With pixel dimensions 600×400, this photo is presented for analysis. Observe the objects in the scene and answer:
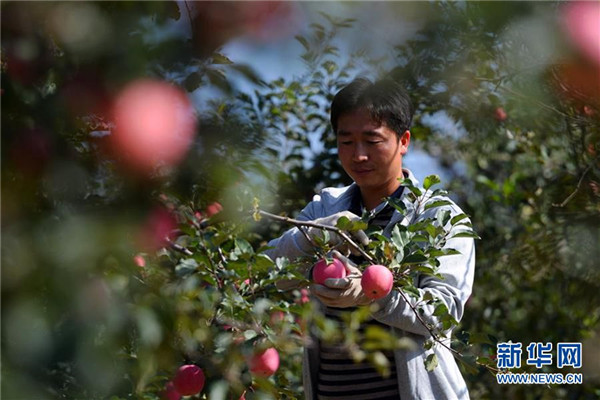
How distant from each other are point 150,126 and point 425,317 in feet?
3.37

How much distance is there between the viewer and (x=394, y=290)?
4.74 feet

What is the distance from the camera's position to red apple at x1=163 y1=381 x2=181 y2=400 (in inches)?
40.2

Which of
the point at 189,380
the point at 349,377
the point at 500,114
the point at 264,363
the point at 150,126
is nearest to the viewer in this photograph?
the point at 150,126

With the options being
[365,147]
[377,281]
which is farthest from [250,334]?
[365,147]

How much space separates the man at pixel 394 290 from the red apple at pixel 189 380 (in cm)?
50

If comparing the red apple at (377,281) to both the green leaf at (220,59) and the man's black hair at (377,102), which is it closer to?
the man's black hair at (377,102)

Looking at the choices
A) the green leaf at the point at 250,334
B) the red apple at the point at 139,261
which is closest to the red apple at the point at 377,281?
the green leaf at the point at 250,334

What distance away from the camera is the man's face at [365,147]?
5.27 ft

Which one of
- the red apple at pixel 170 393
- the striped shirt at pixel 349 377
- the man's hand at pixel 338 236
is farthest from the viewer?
the striped shirt at pixel 349 377

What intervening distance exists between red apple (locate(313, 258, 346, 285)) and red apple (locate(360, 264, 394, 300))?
2.4 inches

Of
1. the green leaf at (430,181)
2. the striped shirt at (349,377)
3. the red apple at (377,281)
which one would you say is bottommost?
the striped shirt at (349,377)

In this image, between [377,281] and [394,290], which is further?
[394,290]

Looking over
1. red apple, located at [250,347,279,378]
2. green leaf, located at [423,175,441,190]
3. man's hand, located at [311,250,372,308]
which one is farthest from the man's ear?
red apple, located at [250,347,279,378]

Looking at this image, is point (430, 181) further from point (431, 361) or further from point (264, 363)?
point (264, 363)
